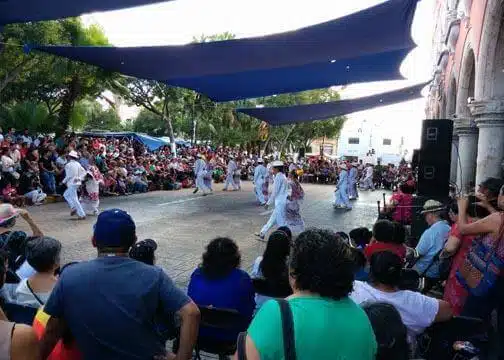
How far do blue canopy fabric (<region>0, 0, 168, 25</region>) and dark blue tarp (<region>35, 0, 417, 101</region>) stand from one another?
1.14 m

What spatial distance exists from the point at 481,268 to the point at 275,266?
4.81 feet

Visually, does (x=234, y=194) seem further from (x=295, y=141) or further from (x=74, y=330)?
(x=295, y=141)

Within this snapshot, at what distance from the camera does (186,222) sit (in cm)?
1160

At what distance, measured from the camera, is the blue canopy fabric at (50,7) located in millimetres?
6241

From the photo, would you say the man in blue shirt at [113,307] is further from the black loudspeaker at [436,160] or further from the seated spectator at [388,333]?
the black loudspeaker at [436,160]

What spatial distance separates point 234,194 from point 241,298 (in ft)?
52.9

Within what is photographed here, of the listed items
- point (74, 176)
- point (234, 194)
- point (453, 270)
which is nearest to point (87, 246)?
point (74, 176)

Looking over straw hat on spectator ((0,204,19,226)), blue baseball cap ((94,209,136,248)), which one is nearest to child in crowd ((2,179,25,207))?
straw hat on spectator ((0,204,19,226))

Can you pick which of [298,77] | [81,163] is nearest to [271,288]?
[298,77]

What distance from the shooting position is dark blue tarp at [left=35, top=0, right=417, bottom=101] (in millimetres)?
8219

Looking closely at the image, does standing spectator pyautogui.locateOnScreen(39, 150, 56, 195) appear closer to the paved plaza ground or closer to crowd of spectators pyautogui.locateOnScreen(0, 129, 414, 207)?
crowd of spectators pyautogui.locateOnScreen(0, 129, 414, 207)

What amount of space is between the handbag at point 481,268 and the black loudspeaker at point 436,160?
17.3 feet

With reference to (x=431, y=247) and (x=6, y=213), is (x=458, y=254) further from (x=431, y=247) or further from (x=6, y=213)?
(x=6, y=213)

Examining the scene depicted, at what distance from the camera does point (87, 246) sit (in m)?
8.48
